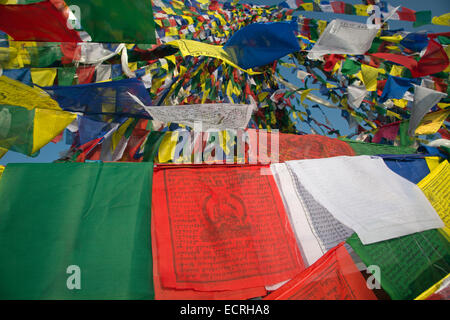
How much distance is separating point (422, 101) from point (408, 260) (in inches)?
69.9

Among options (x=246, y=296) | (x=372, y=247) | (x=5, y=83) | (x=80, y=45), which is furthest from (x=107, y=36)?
(x=372, y=247)

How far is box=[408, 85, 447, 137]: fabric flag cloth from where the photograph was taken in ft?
6.96

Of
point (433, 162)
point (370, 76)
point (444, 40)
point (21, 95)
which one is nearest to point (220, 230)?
point (21, 95)

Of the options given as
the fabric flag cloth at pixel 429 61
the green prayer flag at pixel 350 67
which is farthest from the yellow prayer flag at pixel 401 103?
the green prayer flag at pixel 350 67

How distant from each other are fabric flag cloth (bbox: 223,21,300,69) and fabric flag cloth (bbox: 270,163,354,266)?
1073 millimetres

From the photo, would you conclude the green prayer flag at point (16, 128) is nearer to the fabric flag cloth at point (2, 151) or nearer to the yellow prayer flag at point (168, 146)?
the fabric flag cloth at point (2, 151)

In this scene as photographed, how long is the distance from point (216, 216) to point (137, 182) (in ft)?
1.36

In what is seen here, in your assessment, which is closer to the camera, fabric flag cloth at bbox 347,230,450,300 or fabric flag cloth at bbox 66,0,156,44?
fabric flag cloth at bbox 347,230,450,300

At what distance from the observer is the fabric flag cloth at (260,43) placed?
6.01ft

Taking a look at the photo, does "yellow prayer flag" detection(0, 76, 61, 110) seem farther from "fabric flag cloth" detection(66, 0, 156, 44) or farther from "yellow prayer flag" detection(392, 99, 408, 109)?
"yellow prayer flag" detection(392, 99, 408, 109)

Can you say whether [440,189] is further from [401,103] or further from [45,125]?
[45,125]

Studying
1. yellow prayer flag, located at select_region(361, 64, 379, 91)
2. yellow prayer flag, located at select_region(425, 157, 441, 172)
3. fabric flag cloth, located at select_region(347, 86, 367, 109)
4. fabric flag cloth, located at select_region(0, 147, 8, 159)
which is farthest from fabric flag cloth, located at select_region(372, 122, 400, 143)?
fabric flag cloth, located at select_region(0, 147, 8, 159)

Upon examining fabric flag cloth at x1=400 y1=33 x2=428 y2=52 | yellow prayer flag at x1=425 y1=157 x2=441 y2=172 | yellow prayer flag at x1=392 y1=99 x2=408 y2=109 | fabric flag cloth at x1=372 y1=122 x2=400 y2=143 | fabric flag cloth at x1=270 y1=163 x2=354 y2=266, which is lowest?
fabric flag cloth at x1=372 y1=122 x2=400 y2=143

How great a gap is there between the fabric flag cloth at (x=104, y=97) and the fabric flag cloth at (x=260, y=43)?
839 mm
